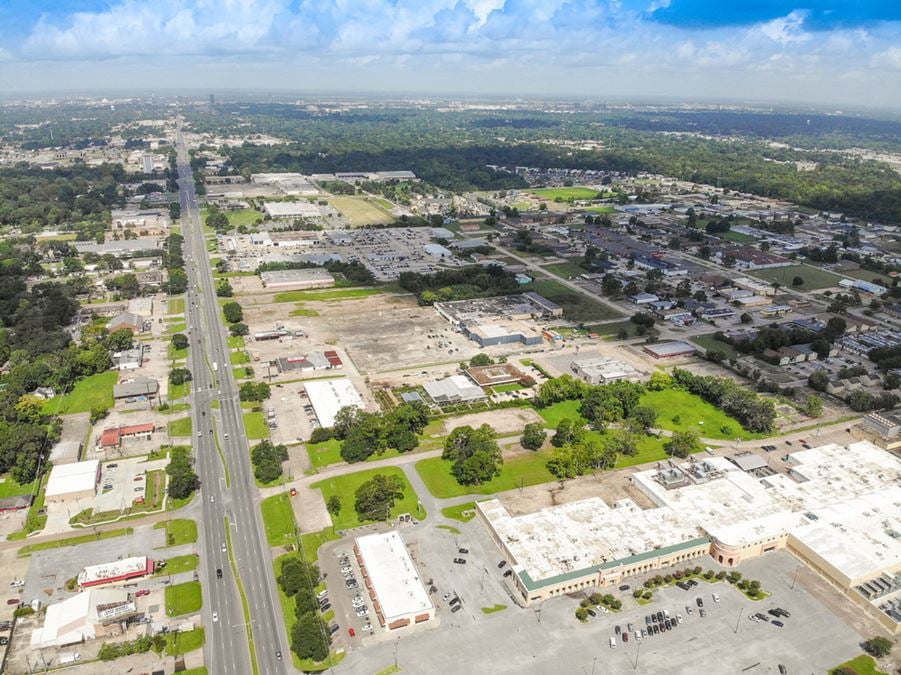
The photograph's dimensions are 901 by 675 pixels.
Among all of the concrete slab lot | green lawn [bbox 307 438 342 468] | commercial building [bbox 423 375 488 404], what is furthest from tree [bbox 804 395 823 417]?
green lawn [bbox 307 438 342 468]

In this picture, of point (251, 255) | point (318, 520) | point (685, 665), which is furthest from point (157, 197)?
point (685, 665)

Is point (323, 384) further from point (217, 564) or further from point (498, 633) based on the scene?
point (498, 633)

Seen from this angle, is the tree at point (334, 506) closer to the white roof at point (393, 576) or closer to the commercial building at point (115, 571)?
the white roof at point (393, 576)

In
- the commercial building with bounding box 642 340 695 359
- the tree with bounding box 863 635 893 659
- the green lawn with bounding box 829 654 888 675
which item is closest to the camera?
the green lawn with bounding box 829 654 888 675

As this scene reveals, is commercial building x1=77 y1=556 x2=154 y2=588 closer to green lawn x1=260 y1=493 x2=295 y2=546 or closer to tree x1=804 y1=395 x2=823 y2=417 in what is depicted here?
green lawn x1=260 y1=493 x2=295 y2=546

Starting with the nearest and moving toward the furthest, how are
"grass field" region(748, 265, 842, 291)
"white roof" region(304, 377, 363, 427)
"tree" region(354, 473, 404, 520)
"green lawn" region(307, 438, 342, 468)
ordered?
"tree" region(354, 473, 404, 520) → "green lawn" region(307, 438, 342, 468) → "white roof" region(304, 377, 363, 427) → "grass field" region(748, 265, 842, 291)

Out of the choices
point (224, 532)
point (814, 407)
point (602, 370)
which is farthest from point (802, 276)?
point (224, 532)

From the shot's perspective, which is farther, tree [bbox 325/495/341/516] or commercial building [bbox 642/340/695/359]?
commercial building [bbox 642/340/695/359]

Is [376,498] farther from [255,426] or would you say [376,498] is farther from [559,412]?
[559,412]

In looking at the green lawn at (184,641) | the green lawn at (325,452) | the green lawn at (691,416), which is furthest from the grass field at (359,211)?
the green lawn at (184,641)
